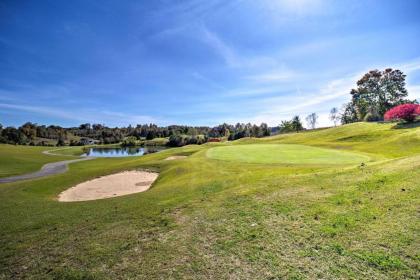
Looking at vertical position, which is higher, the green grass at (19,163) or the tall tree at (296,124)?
the tall tree at (296,124)

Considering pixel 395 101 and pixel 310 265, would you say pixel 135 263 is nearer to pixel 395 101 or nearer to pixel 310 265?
pixel 310 265

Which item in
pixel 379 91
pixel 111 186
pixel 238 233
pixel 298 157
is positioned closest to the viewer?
pixel 238 233

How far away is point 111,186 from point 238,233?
17.8 meters

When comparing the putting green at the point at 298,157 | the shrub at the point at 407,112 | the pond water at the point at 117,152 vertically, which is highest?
the shrub at the point at 407,112

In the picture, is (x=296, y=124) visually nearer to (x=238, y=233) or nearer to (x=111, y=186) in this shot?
(x=111, y=186)

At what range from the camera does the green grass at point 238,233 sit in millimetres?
6582

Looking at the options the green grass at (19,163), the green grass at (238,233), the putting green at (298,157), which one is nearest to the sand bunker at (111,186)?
the green grass at (238,233)

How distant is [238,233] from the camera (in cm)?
866

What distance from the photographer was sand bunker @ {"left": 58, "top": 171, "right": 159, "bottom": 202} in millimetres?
19812

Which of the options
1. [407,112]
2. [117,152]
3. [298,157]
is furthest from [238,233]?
[117,152]

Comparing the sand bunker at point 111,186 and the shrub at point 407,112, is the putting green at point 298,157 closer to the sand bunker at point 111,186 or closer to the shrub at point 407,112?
the sand bunker at point 111,186

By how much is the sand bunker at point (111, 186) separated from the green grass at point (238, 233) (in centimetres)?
507

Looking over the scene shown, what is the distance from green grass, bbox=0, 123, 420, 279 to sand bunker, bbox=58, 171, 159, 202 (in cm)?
507

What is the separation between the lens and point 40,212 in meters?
13.2
